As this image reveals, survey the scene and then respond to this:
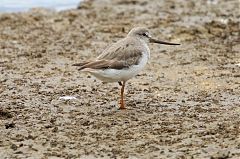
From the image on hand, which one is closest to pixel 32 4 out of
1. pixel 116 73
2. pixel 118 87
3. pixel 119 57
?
pixel 118 87

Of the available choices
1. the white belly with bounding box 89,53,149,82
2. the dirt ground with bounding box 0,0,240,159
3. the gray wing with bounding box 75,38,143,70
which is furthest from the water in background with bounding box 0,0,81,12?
the white belly with bounding box 89,53,149,82

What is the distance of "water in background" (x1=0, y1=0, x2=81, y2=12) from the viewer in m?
15.8

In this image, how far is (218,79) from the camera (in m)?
10.4

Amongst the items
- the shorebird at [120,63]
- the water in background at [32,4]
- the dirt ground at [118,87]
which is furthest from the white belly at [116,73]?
the water in background at [32,4]

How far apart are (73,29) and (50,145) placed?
253 inches

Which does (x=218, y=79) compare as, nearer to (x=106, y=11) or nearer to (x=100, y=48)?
(x=100, y=48)

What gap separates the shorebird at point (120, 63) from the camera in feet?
29.0

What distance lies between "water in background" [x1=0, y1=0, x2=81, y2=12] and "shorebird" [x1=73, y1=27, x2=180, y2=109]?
6.73 meters

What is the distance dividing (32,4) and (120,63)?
7582 millimetres

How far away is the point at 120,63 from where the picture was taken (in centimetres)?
897

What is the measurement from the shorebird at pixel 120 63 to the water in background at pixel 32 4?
673cm

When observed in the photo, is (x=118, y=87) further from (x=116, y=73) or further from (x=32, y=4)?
(x=32, y=4)

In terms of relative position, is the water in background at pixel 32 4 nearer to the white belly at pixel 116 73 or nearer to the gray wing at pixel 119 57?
the gray wing at pixel 119 57

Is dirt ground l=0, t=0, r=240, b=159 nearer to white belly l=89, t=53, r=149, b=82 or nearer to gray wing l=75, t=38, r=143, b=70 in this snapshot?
white belly l=89, t=53, r=149, b=82
